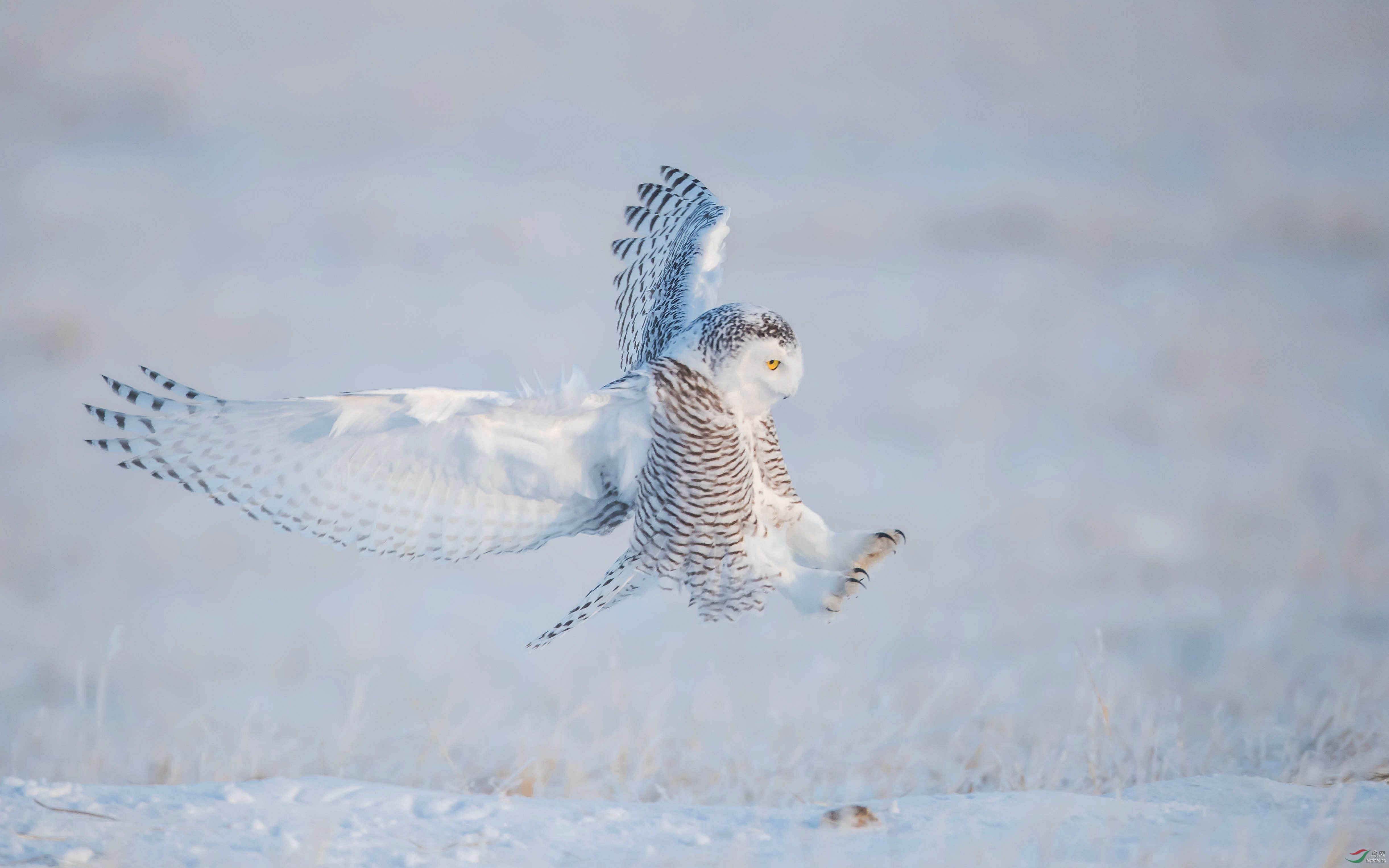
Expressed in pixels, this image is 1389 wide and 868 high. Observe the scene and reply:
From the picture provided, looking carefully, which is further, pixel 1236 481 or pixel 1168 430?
pixel 1168 430

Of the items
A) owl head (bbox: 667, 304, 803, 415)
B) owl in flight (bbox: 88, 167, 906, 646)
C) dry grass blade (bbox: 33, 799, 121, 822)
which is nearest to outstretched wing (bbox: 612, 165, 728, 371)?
owl in flight (bbox: 88, 167, 906, 646)

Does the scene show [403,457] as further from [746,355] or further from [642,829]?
[642,829]

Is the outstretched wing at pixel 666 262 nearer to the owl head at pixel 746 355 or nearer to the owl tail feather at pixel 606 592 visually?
the owl head at pixel 746 355

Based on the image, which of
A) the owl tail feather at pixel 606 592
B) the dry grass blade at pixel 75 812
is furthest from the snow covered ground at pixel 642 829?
the owl tail feather at pixel 606 592

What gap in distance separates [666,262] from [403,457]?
145 centimetres

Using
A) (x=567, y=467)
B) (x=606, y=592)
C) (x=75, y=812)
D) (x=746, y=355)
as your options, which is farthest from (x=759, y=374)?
(x=75, y=812)

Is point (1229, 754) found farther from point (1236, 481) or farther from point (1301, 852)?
point (1236, 481)

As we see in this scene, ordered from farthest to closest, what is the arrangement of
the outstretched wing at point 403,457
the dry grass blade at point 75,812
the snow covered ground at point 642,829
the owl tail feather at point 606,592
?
the owl tail feather at point 606,592
the outstretched wing at point 403,457
the dry grass blade at point 75,812
the snow covered ground at point 642,829

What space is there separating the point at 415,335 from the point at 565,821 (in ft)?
28.3

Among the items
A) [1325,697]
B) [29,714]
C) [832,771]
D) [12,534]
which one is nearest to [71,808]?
[832,771]

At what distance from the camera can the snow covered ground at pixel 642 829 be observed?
104 inches

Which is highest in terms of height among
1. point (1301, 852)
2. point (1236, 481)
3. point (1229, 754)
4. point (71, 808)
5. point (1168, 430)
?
point (1168, 430)

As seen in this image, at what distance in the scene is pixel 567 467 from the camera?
3404mm

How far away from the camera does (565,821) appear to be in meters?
2.99
